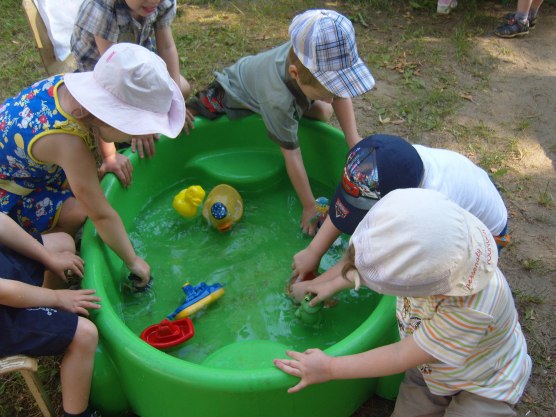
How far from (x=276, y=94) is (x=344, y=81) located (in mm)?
332

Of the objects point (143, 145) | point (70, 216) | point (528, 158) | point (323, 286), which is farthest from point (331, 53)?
point (528, 158)

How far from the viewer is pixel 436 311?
1101mm

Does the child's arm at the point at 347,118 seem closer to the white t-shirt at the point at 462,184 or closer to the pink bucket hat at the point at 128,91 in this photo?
the white t-shirt at the point at 462,184

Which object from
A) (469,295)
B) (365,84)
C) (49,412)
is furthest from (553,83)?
(49,412)

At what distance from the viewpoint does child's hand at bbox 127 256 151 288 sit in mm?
1765

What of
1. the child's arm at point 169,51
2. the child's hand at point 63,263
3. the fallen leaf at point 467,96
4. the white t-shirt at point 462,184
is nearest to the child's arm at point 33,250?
the child's hand at point 63,263

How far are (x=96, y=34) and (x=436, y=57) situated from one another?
200cm

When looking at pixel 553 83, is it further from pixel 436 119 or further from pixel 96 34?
pixel 96 34

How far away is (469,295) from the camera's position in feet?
3.39

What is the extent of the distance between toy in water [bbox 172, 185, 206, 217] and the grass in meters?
0.96

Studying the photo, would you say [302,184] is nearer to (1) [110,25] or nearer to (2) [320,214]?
(2) [320,214]

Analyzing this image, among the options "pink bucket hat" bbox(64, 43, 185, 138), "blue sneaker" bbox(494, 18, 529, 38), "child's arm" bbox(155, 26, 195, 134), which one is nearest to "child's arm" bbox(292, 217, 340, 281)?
"pink bucket hat" bbox(64, 43, 185, 138)

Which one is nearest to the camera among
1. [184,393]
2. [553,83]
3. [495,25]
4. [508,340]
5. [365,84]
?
[508,340]

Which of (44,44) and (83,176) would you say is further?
(44,44)
